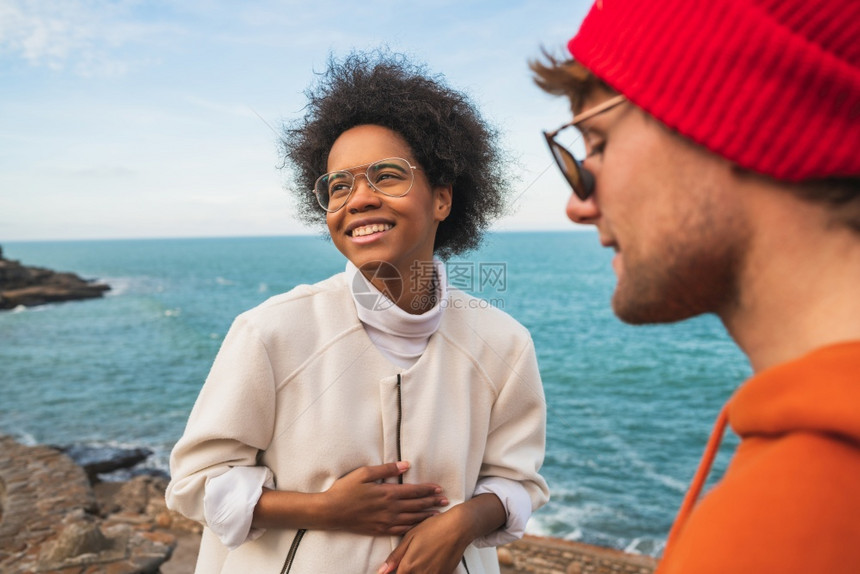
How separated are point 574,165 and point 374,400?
1.00m

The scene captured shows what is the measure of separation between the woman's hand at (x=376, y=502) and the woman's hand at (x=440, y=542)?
0.05 meters

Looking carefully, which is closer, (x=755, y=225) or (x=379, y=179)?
(x=755, y=225)

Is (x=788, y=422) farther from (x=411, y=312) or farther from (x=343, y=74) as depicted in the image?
(x=343, y=74)

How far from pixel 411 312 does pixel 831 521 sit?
1526 millimetres

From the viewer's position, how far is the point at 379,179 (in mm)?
2016

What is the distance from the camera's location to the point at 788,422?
735mm

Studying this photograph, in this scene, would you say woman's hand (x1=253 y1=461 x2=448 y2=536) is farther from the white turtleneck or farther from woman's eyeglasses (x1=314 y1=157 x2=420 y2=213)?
woman's eyeglasses (x1=314 y1=157 x2=420 y2=213)

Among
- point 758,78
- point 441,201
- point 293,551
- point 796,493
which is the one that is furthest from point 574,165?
point 293,551

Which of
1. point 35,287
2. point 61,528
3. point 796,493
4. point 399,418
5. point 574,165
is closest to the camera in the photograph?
point 796,493

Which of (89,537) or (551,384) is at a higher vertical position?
(89,537)

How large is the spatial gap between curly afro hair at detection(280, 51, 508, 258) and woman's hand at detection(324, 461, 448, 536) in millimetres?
1039

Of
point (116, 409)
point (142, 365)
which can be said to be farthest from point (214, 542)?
point (142, 365)

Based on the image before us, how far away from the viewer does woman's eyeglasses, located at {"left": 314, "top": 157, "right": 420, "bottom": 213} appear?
2010 millimetres

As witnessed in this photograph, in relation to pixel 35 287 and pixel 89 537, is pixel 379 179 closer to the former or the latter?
pixel 89 537
